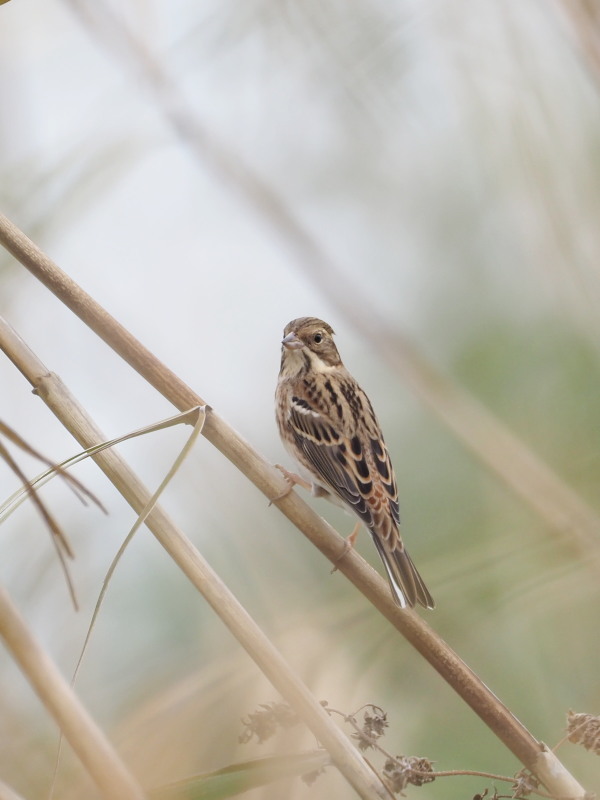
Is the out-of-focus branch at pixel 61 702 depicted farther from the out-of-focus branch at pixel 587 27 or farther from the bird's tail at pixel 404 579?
the out-of-focus branch at pixel 587 27

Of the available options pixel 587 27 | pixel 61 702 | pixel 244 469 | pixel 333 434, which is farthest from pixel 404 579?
pixel 587 27

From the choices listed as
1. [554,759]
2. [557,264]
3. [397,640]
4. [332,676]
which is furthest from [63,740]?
[557,264]

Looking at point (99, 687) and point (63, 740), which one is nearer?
point (63, 740)

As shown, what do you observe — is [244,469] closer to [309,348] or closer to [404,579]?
[404,579]

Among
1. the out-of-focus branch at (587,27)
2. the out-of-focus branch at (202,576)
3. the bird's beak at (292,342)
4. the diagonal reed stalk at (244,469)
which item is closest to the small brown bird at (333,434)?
the bird's beak at (292,342)

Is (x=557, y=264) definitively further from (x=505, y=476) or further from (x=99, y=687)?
(x=99, y=687)

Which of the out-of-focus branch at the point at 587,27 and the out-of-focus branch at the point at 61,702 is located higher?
the out-of-focus branch at the point at 587,27

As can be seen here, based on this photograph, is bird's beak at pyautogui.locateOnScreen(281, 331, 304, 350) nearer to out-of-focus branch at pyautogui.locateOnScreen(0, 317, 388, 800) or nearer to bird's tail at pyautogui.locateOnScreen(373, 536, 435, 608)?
bird's tail at pyautogui.locateOnScreen(373, 536, 435, 608)
